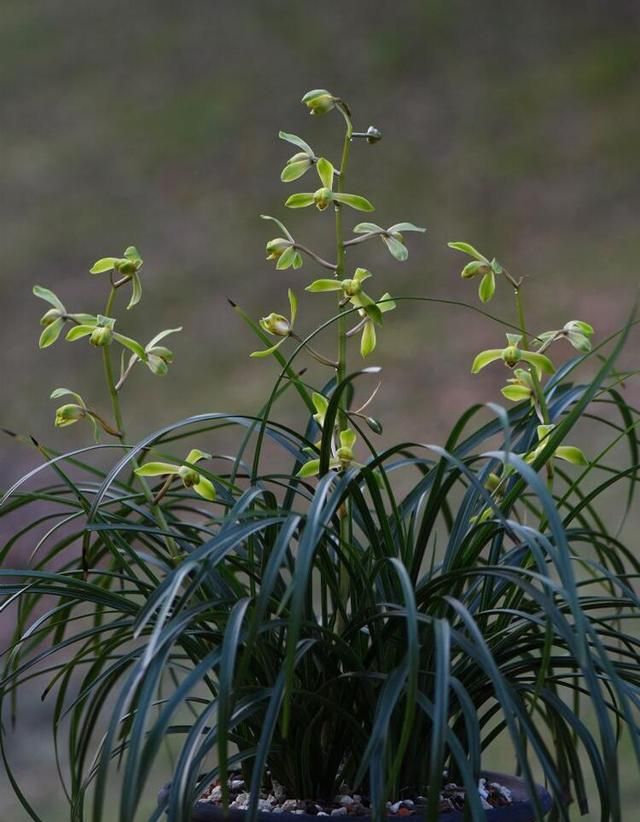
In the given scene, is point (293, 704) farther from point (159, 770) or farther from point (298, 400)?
point (298, 400)

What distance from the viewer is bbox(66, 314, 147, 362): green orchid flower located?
2.94 ft

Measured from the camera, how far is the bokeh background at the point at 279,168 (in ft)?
10.3

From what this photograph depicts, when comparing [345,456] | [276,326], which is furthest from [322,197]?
[345,456]

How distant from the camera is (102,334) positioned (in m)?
0.90

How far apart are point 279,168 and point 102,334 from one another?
2725 millimetres

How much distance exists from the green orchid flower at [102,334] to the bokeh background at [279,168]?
2.03 metres

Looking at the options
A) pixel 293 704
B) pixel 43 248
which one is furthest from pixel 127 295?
pixel 293 704

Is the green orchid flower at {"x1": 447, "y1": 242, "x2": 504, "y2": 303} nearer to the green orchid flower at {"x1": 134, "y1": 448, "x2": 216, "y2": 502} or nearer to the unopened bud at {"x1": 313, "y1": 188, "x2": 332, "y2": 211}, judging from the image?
the unopened bud at {"x1": 313, "y1": 188, "x2": 332, "y2": 211}

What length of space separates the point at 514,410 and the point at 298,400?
2.06m

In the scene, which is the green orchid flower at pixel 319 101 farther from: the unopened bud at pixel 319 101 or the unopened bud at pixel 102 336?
the unopened bud at pixel 102 336

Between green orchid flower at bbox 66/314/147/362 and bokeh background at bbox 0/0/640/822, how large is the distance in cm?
203

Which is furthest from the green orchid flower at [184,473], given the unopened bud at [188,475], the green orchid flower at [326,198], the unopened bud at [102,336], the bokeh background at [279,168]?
the bokeh background at [279,168]

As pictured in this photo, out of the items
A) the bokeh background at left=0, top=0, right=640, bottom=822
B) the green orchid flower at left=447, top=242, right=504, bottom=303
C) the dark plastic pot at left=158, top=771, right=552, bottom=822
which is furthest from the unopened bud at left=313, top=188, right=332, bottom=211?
the bokeh background at left=0, top=0, right=640, bottom=822

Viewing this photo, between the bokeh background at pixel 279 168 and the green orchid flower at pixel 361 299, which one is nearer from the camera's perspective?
the green orchid flower at pixel 361 299
